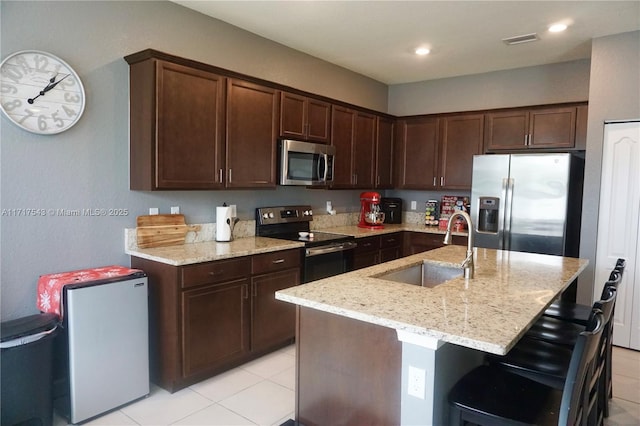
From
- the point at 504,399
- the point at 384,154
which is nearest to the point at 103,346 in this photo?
the point at 504,399

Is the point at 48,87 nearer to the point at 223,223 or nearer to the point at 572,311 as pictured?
the point at 223,223

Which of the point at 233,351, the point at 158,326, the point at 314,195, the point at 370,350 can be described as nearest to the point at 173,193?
the point at 158,326

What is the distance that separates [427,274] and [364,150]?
243cm

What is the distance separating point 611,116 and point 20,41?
442 cm

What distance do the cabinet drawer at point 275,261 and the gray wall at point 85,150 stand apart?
0.66 metres

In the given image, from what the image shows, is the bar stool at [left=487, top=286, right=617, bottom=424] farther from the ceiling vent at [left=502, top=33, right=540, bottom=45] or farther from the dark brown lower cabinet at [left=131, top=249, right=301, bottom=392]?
the ceiling vent at [left=502, top=33, right=540, bottom=45]

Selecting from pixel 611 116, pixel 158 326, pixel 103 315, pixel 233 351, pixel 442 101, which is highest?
pixel 442 101

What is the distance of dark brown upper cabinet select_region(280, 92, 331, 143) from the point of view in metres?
3.77

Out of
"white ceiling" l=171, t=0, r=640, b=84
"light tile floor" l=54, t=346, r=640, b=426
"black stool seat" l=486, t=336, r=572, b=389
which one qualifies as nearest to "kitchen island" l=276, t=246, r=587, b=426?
"black stool seat" l=486, t=336, r=572, b=389

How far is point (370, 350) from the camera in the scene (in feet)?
5.69

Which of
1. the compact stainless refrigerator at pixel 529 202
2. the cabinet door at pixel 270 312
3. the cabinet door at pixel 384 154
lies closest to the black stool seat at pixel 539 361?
the cabinet door at pixel 270 312

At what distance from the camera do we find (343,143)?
14.8 feet

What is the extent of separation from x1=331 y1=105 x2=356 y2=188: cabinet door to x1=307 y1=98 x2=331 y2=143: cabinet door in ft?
0.29

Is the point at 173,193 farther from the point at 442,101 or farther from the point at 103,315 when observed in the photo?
the point at 442,101
